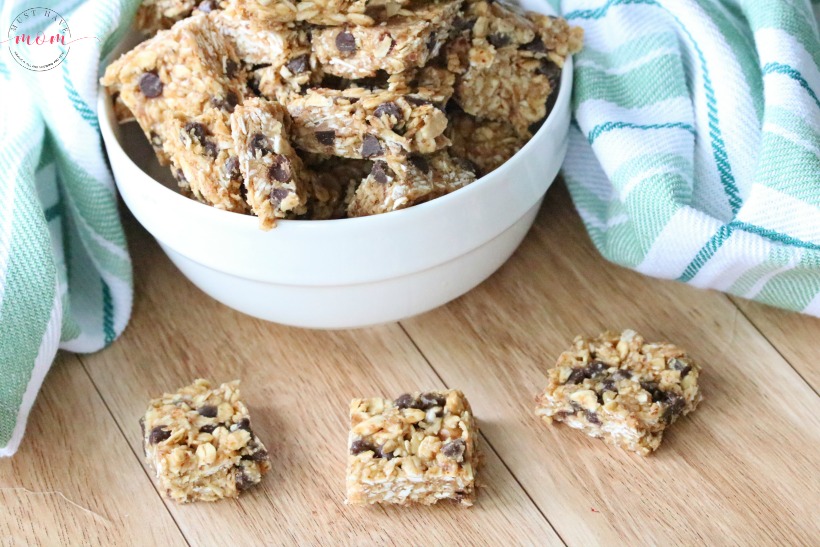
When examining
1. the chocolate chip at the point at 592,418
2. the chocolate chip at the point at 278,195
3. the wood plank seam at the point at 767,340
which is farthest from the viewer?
the wood plank seam at the point at 767,340

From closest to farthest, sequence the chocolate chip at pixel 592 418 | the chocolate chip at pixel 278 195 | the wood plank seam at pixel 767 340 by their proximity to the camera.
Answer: the chocolate chip at pixel 278 195 → the chocolate chip at pixel 592 418 → the wood plank seam at pixel 767 340

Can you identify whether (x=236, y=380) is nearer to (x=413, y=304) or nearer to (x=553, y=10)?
(x=413, y=304)

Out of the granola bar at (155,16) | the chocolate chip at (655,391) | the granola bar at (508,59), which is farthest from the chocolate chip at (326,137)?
the chocolate chip at (655,391)

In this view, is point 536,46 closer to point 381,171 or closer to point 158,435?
point 381,171

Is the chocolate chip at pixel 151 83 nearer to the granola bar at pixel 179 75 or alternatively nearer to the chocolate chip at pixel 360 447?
the granola bar at pixel 179 75

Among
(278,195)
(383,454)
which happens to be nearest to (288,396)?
(383,454)
